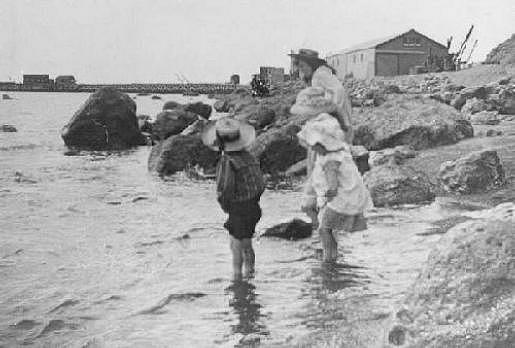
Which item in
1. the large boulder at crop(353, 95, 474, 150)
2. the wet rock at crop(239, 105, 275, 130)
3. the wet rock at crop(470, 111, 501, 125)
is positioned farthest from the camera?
the wet rock at crop(239, 105, 275, 130)

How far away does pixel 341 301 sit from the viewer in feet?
16.4

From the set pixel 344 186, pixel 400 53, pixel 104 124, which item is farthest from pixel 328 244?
pixel 400 53

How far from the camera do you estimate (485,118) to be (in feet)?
55.9

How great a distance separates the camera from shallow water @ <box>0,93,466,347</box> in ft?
15.0

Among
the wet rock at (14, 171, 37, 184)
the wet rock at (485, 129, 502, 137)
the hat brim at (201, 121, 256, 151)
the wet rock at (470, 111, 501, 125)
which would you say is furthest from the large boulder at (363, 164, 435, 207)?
the wet rock at (470, 111, 501, 125)

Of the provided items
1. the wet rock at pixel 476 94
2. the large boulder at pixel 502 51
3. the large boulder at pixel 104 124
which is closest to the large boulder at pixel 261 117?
the large boulder at pixel 104 124

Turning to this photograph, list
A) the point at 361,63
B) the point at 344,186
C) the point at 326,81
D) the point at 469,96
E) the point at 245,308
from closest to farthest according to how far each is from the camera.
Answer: the point at 245,308
the point at 344,186
the point at 326,81
the point at 469,96
the point at 361,63

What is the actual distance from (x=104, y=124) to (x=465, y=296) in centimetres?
1846

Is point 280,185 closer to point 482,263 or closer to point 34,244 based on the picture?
point 34,244

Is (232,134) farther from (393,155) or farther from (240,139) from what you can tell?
(393,155)

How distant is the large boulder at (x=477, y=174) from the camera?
8.83 metres

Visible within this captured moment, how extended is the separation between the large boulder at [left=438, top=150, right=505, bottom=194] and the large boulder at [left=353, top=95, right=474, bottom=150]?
12.8ft

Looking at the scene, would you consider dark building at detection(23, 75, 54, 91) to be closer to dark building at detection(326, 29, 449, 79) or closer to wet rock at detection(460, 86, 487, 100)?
dark building at detection(326, 29, 449, 79)

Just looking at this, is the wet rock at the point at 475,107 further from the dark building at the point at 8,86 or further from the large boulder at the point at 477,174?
the dark building at the point at 8,86
